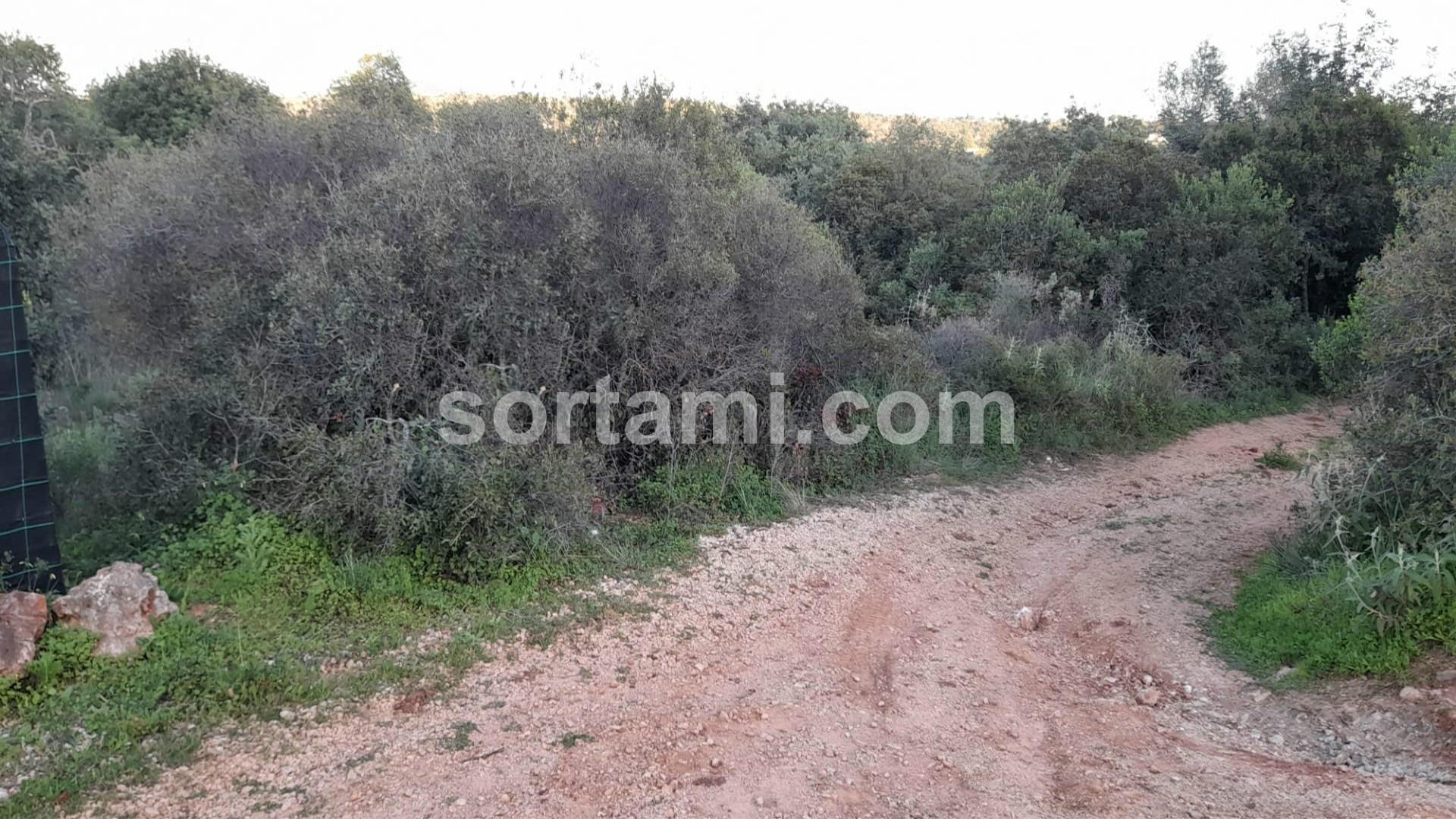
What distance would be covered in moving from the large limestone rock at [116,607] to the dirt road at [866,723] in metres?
1.05

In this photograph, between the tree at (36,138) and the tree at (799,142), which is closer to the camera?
the tree at (36,138)

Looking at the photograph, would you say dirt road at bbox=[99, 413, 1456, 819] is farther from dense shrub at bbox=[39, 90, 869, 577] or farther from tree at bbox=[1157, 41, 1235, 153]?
tree at bbox=[1157, 41, 1235, 153]

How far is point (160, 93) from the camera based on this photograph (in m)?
13.5

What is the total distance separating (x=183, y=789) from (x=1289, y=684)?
554cm

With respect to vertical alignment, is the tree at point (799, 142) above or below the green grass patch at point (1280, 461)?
above

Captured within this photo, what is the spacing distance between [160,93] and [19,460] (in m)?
11.3

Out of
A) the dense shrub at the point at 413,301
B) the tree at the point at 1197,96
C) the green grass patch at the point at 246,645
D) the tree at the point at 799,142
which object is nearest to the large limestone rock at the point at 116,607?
the green grass patch at the point at 246,645

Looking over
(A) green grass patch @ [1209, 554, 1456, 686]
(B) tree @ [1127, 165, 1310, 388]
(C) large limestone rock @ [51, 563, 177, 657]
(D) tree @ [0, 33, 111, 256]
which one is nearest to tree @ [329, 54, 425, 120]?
(D) tree @ [0, 33, 111, 256]

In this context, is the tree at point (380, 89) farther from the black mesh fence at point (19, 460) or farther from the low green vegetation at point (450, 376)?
the black mesh fence at point (19, 460)

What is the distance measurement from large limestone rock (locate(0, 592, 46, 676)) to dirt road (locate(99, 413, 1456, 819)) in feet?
3.80

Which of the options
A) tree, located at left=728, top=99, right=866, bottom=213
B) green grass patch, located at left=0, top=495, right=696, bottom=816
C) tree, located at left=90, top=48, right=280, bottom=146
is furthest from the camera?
tree, located at left=728, top=99, right=866, bottom=213

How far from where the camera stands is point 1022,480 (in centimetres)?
962

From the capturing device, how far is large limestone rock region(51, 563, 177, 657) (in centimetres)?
452

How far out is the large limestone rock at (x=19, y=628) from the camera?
421 cm
